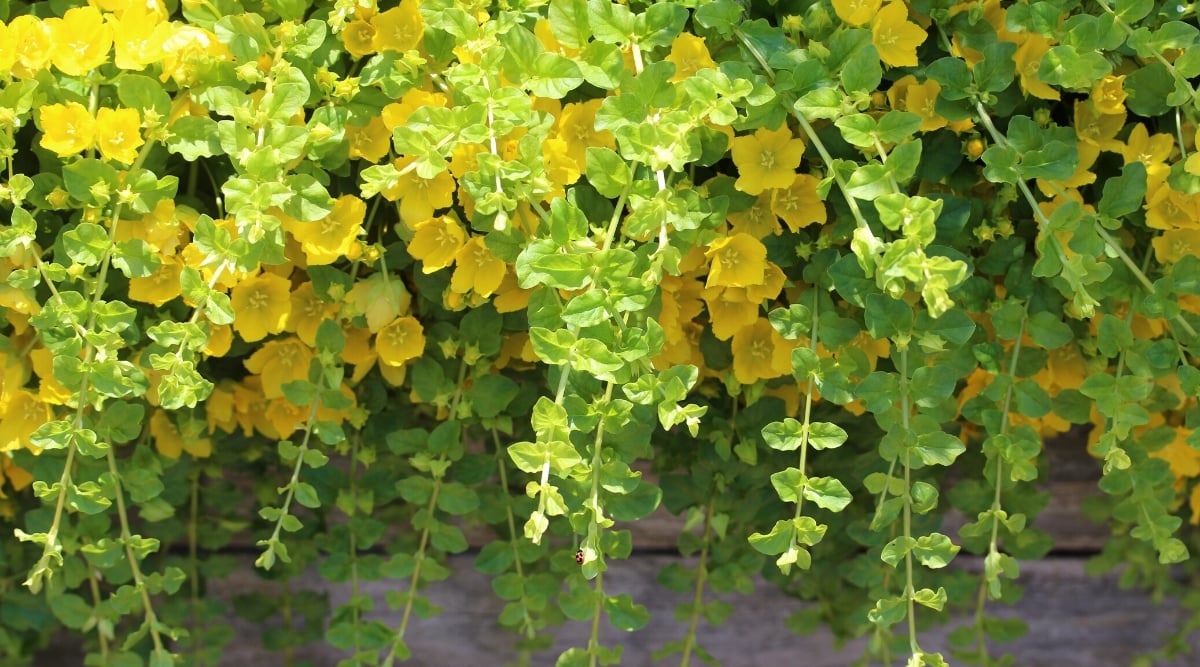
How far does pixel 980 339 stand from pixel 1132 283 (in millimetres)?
131

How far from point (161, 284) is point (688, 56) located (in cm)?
49

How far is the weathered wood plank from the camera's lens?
1354 mm

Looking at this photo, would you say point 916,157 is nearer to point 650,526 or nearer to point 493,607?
point 650,526

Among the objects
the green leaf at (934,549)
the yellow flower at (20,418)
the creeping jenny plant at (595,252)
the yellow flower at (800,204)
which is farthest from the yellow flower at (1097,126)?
the yellow flower at (20,418)

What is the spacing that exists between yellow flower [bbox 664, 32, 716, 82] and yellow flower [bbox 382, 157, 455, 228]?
0.21m

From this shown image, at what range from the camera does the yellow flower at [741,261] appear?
2.90ft

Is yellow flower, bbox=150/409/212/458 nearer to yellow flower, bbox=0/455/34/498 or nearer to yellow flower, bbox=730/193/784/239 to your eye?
yellow flower, bbox=0/455/34/498

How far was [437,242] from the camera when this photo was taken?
911mm

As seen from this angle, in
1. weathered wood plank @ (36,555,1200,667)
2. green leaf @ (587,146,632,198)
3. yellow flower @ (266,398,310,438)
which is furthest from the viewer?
weathered wood plank @ (36,555,1200,667)

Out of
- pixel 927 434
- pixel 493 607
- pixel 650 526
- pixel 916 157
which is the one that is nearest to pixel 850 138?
pixel 916 157

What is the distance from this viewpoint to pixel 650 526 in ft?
4.34

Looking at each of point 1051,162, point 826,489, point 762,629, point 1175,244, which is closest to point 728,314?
point 826,489

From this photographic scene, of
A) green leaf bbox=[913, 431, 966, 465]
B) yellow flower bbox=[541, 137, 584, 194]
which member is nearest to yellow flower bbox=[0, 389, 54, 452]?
yellow flower bbox=[541, 137, 584, 194]

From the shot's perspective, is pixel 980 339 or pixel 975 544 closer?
pixel 980 339
